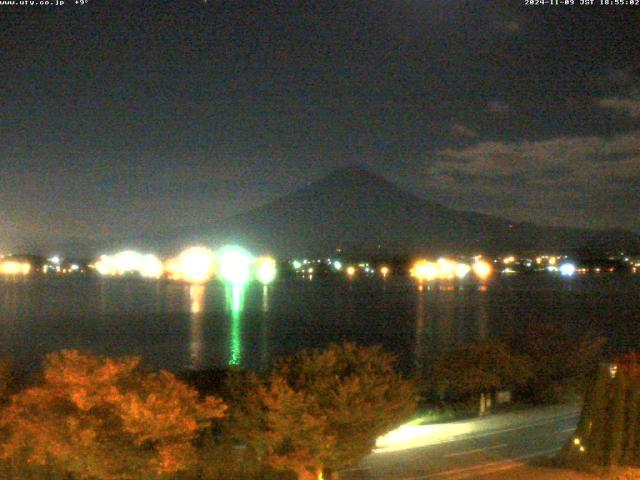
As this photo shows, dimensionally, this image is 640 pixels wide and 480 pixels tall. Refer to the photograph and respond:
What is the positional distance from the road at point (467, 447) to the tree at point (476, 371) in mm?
3172

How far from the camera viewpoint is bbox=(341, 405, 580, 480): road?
1125 cm

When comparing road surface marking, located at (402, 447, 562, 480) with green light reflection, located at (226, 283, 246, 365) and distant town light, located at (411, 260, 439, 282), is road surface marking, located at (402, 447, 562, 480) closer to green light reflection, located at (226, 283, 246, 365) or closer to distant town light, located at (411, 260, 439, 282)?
green light reflection, located at (226, 283, 246, 365)

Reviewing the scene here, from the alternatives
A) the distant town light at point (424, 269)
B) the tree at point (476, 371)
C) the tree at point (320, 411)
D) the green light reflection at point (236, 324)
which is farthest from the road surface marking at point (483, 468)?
the distant town light at point (424, 269)

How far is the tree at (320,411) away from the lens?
8.95 metres

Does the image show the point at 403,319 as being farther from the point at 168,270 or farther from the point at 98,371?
the point at 168,270

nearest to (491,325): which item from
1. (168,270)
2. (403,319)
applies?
(403,319)

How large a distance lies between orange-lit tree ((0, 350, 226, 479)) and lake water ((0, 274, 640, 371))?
73.7ft

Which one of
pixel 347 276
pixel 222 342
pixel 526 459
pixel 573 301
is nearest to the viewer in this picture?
pixel 526 459

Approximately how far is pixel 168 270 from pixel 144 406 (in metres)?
157

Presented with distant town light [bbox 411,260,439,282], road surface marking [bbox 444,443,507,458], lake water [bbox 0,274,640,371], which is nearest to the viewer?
road surface marking [bbox 444,443,507,458]

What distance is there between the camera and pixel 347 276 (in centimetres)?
14838

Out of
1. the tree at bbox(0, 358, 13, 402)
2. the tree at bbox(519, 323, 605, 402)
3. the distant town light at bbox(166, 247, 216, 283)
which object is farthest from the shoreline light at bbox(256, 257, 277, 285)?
the tree at bbox(0, 358, 13, 402)

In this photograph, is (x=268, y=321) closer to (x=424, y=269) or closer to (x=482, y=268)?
(x=424, y=269)

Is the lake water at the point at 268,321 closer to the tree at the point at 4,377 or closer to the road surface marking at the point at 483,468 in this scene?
the road surface marking at the point at 483,468
